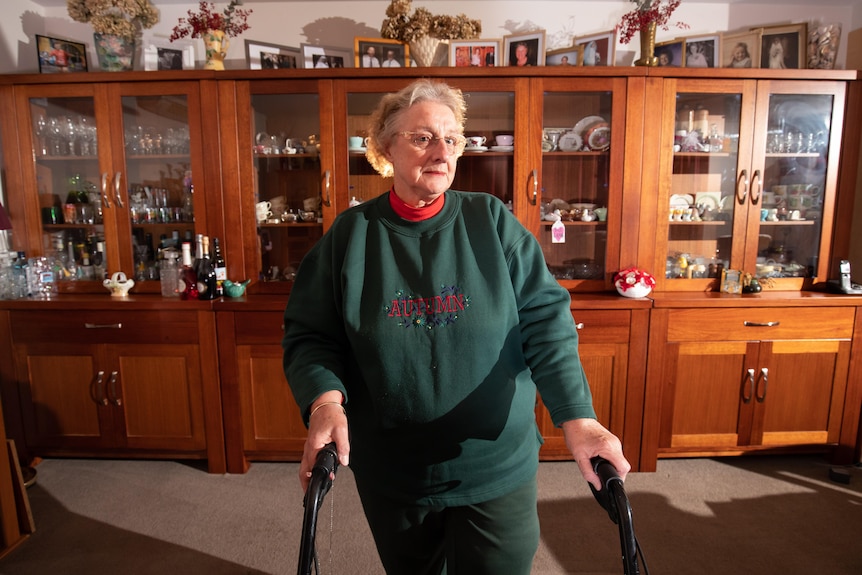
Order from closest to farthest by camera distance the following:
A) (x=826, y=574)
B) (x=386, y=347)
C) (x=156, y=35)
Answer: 1. (x=386, y=347)
2. (x=826, y=574)
3. (x=156, y=35)

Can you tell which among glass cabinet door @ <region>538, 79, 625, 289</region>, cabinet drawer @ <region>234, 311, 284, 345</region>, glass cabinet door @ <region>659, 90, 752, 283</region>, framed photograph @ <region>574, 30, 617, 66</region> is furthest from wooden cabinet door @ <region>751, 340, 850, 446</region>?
cabinet drawer @ <region>234, 311, 284, 345</region>

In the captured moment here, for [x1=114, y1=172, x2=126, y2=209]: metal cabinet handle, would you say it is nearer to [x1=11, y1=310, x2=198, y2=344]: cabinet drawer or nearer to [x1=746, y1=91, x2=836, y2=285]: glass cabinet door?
[x1=11, y1=310, x2=198, y2=344]: cabinet drawer

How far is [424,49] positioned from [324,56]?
0.58 metres

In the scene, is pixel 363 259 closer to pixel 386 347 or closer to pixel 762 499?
pixel 386 347

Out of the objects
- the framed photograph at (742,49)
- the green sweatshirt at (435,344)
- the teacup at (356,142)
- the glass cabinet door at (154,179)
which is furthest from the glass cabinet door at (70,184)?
the framed photograph at (742,49)

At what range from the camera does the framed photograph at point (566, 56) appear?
2.66 m

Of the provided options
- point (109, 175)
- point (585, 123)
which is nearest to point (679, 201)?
point (585, 123)

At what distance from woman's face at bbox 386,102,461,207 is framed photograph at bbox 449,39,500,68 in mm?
1627

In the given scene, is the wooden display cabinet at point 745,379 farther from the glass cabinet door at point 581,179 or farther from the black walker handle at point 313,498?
the black walker handle at point 313,498

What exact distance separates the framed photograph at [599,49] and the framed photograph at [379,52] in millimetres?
944

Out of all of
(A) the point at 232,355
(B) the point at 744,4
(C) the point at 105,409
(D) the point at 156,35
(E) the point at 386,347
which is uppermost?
(B) the point at 744,4

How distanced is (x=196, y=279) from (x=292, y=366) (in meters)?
1.68

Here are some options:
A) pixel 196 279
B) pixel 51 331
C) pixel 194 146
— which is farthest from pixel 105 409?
pixel 194 146

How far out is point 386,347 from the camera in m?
1.01
